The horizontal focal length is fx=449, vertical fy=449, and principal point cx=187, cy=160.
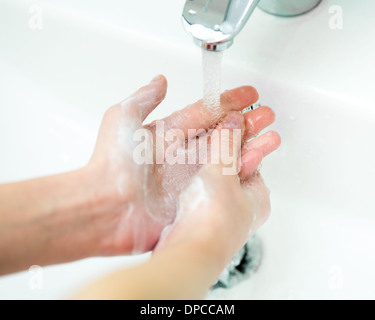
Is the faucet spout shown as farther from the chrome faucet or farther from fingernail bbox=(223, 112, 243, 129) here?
fingernail bbox=(223, 112, 243, 129)

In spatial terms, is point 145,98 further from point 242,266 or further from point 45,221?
point 242,266

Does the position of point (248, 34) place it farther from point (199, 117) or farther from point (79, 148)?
point (79, 148)

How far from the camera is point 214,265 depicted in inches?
17.9

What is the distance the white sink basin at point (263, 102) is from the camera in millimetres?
575

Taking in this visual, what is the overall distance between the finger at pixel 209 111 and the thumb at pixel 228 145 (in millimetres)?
13

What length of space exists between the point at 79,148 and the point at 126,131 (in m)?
0.24

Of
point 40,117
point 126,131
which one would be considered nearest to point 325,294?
point 126,131

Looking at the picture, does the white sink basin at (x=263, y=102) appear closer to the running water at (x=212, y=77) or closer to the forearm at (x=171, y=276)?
the running water at (x=212, y=77)

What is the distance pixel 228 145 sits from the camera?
61 cm

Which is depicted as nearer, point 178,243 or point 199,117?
point 178,243

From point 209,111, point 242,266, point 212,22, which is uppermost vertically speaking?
point 212,22

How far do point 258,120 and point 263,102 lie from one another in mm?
27

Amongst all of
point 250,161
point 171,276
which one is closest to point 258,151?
point 250,161

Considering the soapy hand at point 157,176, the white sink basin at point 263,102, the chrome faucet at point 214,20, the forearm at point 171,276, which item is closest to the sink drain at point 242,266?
the white sink basin at point 263,102
